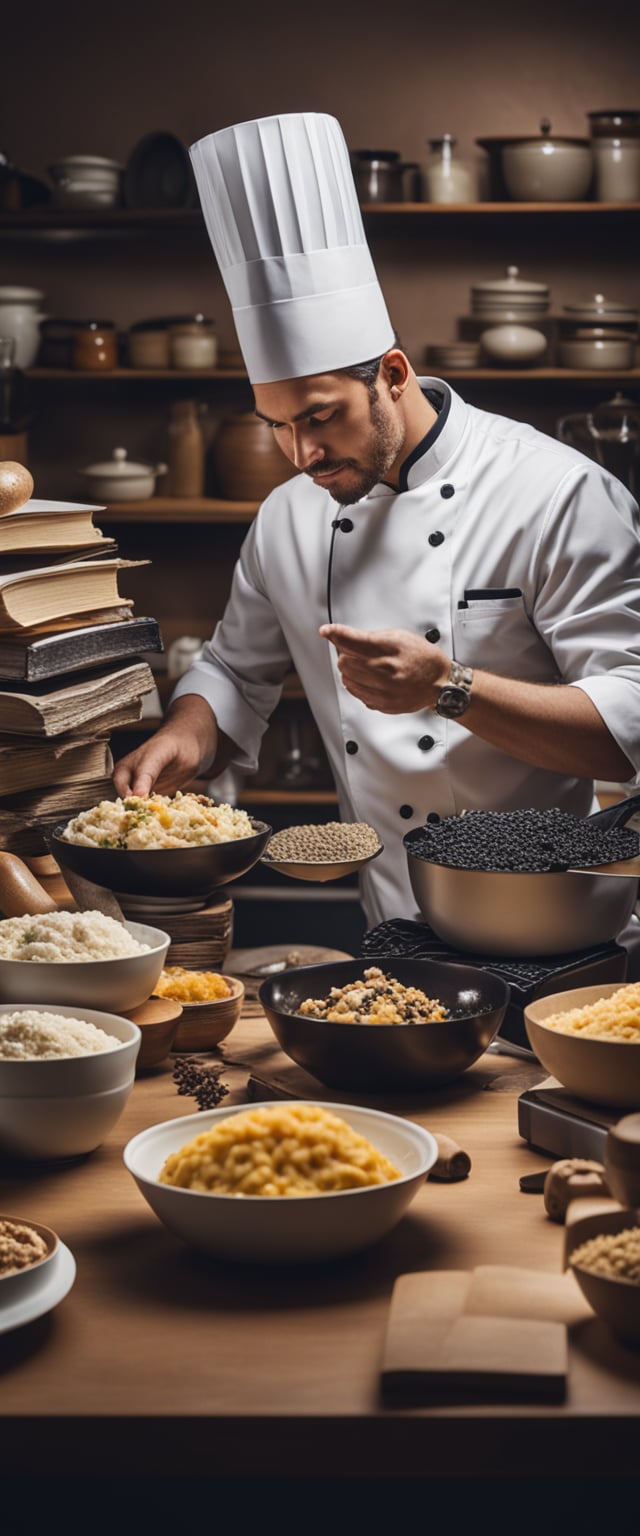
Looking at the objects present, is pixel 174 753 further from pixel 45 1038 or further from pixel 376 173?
pixel 376 173

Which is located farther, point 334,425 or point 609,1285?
point 334,425

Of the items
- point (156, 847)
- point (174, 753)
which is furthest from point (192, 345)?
point (156, 847)

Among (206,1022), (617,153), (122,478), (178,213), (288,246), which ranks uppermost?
(617,153)

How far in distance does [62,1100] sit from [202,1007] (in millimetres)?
366

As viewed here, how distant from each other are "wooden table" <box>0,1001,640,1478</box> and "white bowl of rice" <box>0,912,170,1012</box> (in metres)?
0.24

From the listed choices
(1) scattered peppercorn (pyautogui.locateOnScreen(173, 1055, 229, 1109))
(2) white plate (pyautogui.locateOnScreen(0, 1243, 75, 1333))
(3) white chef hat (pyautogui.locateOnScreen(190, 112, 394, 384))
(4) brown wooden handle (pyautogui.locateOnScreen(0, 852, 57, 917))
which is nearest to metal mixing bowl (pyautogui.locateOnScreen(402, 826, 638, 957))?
(1) scattered peppercorn (pyautogui.locateOnScreen(173, 1055, 229, 1109))

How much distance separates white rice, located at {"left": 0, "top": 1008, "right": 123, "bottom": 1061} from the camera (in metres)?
1.28

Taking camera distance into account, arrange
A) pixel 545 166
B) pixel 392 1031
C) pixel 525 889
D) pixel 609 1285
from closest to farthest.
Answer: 1. pixel 609 1285
2. pixel 392 1031
3. pixel 525 889
4. pixel 545 166

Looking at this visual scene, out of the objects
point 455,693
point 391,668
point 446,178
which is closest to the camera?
point 391,668

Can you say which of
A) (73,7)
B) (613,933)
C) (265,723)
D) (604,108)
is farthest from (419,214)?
(613,933)

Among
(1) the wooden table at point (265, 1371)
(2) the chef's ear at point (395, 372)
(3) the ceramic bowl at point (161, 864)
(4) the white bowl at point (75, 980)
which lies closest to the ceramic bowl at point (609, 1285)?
(1) the wooden table at point (265, 1371)

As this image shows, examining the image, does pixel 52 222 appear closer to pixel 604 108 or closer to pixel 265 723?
pixel 604 108

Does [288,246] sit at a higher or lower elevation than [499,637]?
higher

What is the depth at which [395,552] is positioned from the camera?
2.61 m
